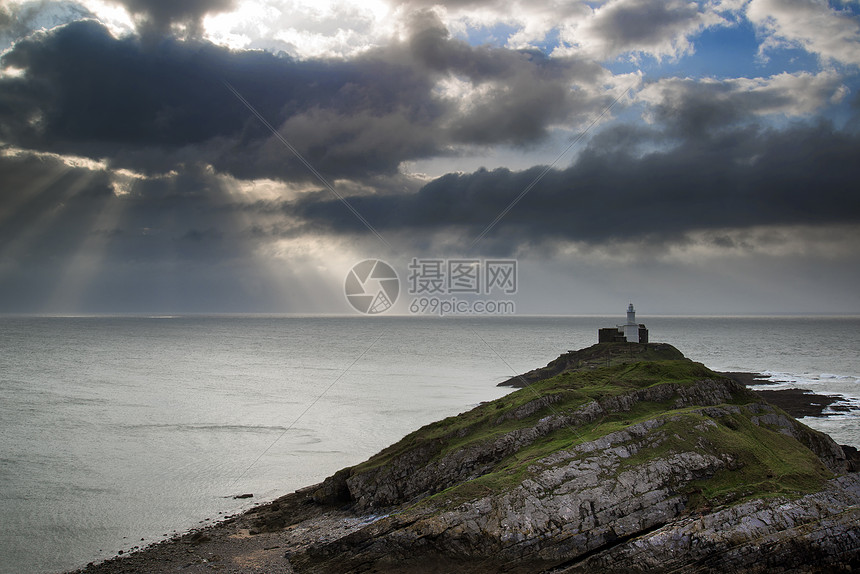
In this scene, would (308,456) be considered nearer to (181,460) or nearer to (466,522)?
(181,460)

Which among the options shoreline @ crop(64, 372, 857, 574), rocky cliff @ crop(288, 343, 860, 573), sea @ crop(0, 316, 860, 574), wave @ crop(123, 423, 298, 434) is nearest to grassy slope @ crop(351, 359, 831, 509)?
rocky cliff @ crop(288, 343, 860, 573)

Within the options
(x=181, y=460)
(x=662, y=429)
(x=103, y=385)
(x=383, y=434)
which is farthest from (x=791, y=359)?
(x=103, y=385)

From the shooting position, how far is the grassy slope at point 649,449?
73.7ft

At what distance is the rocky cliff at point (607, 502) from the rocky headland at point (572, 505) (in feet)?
0.17

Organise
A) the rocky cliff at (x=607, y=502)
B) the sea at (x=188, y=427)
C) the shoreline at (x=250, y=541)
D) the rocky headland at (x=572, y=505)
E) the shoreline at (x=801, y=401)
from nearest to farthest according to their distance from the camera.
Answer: the rocky cliff at (x=607, y=502)
the rocky headland at (x=572, y=505)
the shoreline at (x=250, y=541)
the sea at (x=188, y=427)
the shoreline at (x=801, y=401)

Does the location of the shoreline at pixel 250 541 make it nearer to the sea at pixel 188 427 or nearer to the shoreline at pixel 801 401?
the sea at pixel 188 427

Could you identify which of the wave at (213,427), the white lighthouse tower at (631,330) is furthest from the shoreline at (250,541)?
the white lighthouse tower at (631,330)

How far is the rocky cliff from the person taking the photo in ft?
65.0

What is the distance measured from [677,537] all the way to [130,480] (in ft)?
113

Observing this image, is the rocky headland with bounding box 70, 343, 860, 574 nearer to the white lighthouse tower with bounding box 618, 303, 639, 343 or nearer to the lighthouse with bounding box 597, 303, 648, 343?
the lighthouse with bounding box 597, 303, 648, 343

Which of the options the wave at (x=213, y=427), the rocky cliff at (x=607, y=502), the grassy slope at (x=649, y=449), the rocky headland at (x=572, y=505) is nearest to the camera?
the rocky cliff at (x=607, y=502)

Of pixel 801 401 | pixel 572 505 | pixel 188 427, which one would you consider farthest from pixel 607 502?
pixel 801 401

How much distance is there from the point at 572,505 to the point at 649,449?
481cm

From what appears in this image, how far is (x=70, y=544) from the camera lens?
91.1 feet
